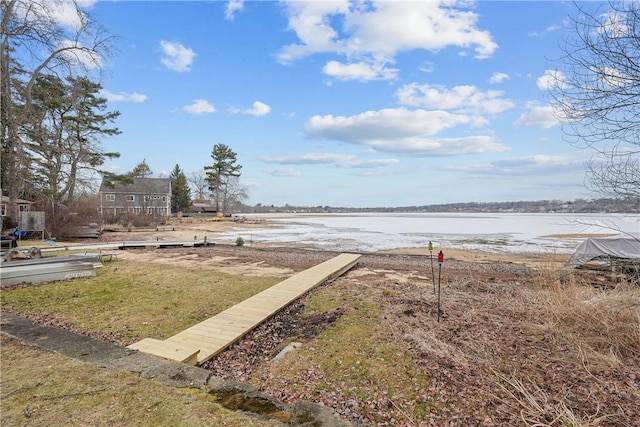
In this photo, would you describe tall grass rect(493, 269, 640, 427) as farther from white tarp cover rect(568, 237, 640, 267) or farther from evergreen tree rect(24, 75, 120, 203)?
evergreen tree rect(24, 75, 120, 203)

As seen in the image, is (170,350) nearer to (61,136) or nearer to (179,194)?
(61,136)

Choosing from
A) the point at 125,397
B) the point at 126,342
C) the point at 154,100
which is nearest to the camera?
the point at 125,397

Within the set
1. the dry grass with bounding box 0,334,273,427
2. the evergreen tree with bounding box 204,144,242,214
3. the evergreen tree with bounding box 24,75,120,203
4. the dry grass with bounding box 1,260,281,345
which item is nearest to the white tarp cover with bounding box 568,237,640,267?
the dry grass with bounding box 1,260,281,345

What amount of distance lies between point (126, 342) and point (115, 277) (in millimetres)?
5213

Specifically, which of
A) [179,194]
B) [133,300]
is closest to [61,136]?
[133,300]

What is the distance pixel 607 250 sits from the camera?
464 inches

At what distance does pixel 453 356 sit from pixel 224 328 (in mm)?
3502

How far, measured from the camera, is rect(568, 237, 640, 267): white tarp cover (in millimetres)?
11680

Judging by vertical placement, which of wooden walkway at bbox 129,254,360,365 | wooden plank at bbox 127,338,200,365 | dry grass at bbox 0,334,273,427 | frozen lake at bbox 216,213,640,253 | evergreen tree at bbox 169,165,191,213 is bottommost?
frozen lake at bbox 216,213,640,253

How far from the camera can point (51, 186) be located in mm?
20891

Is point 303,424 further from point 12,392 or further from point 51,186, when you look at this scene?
point 51,186

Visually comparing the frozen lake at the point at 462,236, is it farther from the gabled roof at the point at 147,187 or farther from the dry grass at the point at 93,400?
the gabled roof at the point at 147,187

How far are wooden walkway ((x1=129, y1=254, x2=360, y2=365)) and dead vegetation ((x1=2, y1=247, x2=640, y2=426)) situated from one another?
0.19 metres

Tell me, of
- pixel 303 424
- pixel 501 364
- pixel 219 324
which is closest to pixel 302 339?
pixel 219 324
